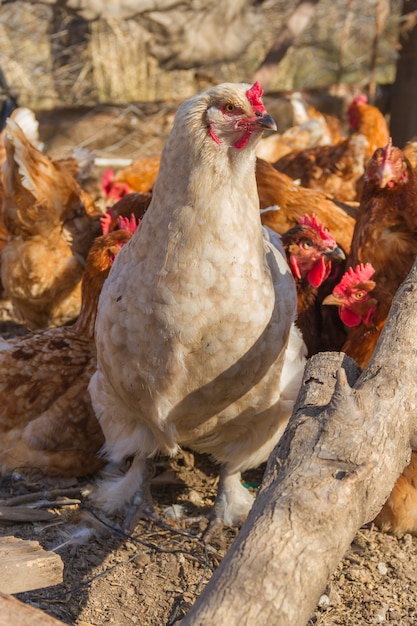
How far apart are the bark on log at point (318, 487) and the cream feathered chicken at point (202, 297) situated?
37 centimetres

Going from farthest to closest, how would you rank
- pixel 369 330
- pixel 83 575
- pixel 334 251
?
pixel 334 251 < pixel 369 330 < pixel 83 575

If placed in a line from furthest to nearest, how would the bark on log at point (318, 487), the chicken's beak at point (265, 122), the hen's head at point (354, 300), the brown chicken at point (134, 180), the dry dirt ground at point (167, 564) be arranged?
the brown chicken at point (134, 180)
the hen's head at point (354, 300)
the dry dirt ground at point (167, 564)
the chicken's beak at point (265, 122)
the bark on log at point (318, 487)

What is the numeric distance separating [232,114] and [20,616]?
154cm

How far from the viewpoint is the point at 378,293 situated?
3.19 m

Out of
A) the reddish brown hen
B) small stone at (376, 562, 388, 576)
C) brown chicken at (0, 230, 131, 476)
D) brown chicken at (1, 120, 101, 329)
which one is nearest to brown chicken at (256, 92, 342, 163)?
brown chicken at (1, 120, 101, 329)

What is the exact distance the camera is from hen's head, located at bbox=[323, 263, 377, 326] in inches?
123

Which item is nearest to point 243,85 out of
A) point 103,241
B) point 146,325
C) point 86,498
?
point 146,325

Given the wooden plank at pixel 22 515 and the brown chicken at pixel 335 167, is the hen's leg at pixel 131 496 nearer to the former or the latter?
the wooden plank at pixel 22 515

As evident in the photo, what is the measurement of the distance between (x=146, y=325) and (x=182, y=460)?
55.7 inches

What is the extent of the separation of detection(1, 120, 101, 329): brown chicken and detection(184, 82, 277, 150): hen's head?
2510 millimetres

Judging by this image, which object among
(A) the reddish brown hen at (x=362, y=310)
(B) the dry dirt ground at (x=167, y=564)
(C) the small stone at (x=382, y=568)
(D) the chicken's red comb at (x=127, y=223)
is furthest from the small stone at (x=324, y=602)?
(D) the chicken's red comb at (x=127, y=223)

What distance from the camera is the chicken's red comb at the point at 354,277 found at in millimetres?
3129

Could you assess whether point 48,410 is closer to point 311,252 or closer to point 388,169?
point 311,252

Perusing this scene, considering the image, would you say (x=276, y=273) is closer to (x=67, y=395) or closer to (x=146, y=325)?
(x=146, y=325)
